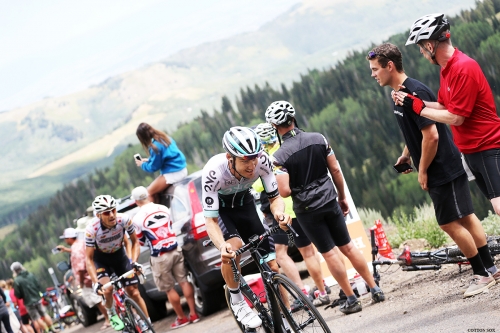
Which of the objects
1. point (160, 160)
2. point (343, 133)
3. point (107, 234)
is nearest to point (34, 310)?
point (160, 160)

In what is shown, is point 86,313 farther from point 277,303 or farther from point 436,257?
point 277,303

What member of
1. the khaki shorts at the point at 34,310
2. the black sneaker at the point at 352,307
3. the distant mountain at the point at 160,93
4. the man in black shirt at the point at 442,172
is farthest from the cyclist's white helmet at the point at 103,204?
the distant mountain at the point at 160,93

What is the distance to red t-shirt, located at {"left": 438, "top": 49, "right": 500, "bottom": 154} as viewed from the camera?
22.7ft

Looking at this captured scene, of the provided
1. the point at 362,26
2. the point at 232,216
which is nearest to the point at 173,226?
the point at 232,216

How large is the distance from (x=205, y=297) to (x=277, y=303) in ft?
17.2

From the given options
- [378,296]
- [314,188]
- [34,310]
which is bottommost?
[34,310]

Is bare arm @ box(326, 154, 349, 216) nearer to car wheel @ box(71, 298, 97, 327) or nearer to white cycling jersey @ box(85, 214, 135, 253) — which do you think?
white cycling jersey @ box(85, 214, 135, 253)

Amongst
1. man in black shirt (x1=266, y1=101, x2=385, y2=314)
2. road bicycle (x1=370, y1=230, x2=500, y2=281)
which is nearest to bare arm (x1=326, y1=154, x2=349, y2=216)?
man in black shirt (x1=266, y1=101, x2=385, y2=314)

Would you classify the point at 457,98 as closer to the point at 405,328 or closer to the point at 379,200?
the point at 405,328

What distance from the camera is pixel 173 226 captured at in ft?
41.4

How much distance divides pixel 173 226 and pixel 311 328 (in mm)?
6132

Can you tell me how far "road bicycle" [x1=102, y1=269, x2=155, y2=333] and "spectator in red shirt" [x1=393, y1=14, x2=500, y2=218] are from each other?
4.61 metres

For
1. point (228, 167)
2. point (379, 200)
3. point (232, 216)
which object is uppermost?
point (228, 167)

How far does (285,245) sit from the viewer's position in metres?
10.5
